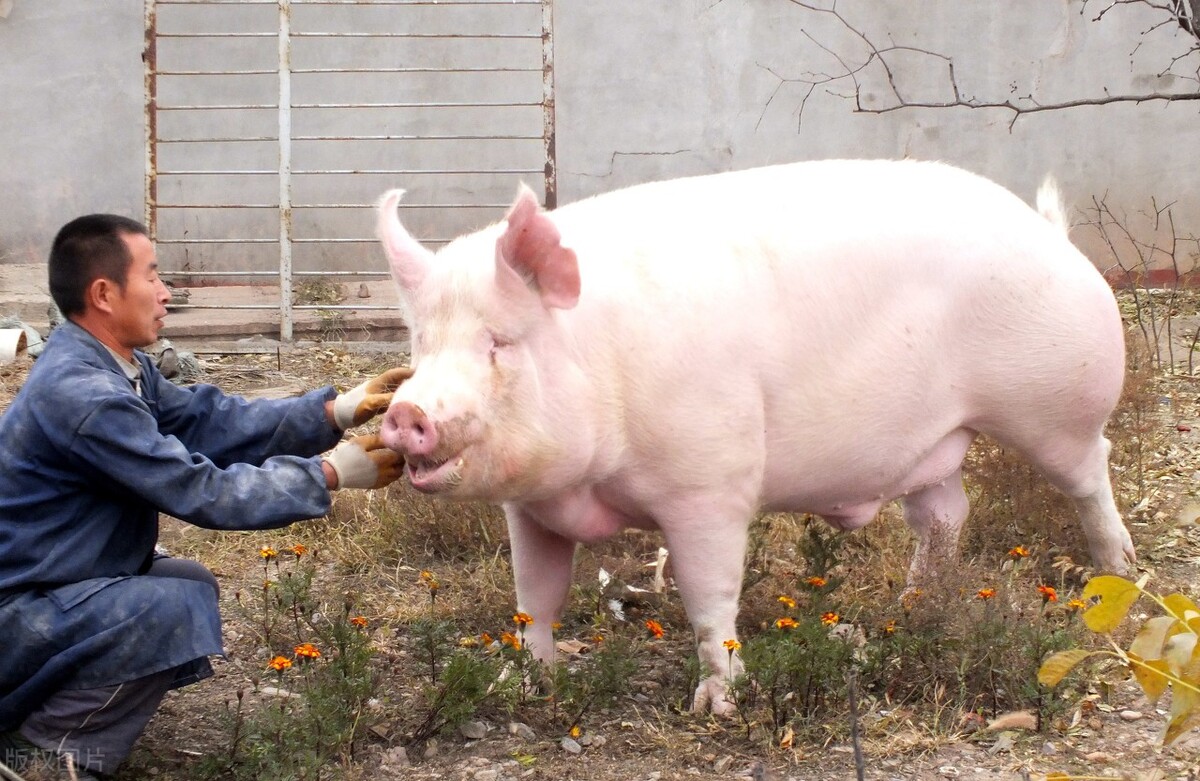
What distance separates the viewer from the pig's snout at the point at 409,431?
3006 millimetres

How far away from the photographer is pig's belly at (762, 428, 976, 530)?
12.0 ft

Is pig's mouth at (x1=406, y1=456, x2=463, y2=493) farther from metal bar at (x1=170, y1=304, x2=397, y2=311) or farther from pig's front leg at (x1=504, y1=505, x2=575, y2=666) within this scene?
metal bar at (x1=170, y1=304, x2=397, y2=311)

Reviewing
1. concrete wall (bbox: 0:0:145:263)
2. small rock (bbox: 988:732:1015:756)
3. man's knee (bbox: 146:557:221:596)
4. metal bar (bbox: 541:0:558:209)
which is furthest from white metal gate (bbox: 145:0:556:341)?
small rock (bbox: 988:732:1015:756)

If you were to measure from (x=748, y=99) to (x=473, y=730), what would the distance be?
7.72m

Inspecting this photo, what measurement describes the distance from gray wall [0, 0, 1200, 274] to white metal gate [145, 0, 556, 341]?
310 mm

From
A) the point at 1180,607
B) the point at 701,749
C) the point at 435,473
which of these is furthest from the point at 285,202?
the point at 1180,607

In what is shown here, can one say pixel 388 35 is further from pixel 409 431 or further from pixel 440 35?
pixel 409 431

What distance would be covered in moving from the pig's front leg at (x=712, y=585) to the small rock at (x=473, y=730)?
0.53 metres

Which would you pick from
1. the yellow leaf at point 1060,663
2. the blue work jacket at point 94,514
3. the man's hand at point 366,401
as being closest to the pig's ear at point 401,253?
the man's hand at point 366,401

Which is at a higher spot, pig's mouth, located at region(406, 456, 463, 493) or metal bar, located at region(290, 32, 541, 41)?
metal bar, located at region(290, 32, 541, 41)

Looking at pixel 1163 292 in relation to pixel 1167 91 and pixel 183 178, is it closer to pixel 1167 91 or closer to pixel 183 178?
pixel 1167 91

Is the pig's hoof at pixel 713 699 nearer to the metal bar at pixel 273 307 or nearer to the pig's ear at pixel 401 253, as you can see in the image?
the pig's ear at pixel 401 253

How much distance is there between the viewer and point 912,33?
34.0 feet

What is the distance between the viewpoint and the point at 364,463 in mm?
3188
